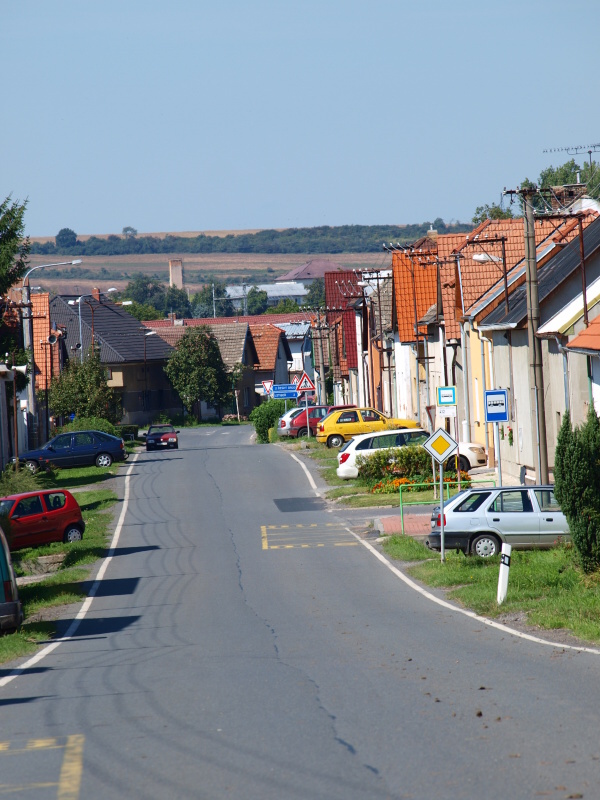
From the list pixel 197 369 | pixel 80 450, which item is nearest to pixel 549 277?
pixel 80 450

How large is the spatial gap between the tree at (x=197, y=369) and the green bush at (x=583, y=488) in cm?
6792

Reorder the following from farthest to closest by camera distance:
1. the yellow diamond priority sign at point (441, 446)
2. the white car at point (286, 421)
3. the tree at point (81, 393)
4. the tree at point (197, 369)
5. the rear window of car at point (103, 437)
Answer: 1. the tree at point (197, 369)
2. the white car at point (286, 421)
3. the tree at point (81, 393)
4. the rear window of car at point (103, 437)
5. the yellow diamond priority sign at point (441, 446)

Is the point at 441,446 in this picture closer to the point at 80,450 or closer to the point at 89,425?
the point at 80,450

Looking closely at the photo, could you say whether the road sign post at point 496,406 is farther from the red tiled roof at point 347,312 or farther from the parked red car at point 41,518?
the red tiled roof at point 347,312

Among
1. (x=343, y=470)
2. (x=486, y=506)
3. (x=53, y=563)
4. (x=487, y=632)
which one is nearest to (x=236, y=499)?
(x=343, y=470)

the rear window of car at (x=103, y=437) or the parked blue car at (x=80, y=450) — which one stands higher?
the rear window of car at (x=103, y=437)

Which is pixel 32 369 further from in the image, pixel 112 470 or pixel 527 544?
pixel 527 544

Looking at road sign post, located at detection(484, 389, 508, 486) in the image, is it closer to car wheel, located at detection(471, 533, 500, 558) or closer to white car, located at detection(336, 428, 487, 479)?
car wheel, located at detection(471, 533, 500, 558)

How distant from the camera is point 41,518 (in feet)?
84.4

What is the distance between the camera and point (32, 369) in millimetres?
41312

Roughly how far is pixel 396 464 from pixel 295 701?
77.4 feet

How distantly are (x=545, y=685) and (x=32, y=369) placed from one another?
34.0 metres

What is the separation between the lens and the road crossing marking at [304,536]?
78.8 ft

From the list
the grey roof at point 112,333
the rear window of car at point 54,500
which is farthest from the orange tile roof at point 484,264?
the grey roof at point 112,333
